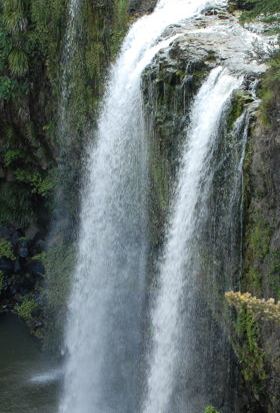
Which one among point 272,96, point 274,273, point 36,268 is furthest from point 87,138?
point 274,273

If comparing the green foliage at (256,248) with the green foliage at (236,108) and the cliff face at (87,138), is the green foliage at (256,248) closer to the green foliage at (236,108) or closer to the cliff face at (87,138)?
the cliff face at (87,138)

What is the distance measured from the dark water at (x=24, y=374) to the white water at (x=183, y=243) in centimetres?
262

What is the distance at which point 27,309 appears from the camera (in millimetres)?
14234

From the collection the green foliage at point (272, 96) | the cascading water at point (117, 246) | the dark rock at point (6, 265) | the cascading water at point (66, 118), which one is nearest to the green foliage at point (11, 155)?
the cascading water at point (66, 118)

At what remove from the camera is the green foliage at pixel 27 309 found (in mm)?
14172

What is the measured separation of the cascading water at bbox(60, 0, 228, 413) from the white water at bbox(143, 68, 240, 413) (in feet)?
4.64

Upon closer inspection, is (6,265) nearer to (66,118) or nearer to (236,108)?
(66,118)

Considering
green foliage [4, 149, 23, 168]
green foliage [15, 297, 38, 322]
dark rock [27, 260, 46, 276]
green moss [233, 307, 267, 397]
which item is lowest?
green foliage [15, 297, 38, 322]

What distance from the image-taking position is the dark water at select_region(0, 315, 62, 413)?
11.1 metres

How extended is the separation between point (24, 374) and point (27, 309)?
7.51 ft

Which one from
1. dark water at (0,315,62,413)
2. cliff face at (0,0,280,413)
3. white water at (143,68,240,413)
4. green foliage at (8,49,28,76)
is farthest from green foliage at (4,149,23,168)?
white water at (143,68,240,413)

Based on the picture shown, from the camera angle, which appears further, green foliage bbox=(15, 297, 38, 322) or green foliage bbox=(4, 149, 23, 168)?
green foliage bbox=(4, 149, 23, 168)

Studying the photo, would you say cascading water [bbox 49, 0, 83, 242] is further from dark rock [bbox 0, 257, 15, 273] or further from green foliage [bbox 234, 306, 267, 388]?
green foliage [bbox 234, 306, 267, 388]

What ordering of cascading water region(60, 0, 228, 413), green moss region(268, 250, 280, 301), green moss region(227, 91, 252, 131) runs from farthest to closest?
cascading water region(60, 0, 228, 413)
green moss region(227, 91, 252, 131)
green moss region(268, 250, 280, 301)
